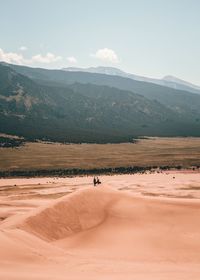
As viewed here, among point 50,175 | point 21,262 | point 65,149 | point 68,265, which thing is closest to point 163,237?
point 68,265

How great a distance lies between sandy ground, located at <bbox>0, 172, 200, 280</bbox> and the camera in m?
18.6

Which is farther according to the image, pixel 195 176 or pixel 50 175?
pixel 50 175

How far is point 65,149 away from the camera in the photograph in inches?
5522

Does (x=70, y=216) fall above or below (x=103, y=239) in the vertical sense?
above

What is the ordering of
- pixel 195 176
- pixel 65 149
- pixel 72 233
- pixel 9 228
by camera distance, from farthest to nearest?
pixel 65 149 < pixel 195 176 < pixel 72 233 < pixel 9 228

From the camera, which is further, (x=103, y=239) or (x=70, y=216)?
(x=70, y=216)

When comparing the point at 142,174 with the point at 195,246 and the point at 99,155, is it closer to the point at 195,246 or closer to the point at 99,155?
the point at 99,155

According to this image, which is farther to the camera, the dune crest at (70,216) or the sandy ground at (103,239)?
the dune crest at (70,216)

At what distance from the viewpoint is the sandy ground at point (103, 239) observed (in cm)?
1859

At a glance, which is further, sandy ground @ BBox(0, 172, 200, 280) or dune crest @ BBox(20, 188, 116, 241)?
dune crest @ BBox(20, 188, 116, 241)

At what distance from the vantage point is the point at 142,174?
8981 cm

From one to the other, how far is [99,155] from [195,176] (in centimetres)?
4488

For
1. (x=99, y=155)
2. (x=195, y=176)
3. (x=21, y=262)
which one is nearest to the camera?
(x=21, y=262)

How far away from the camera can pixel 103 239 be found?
2720 cm
